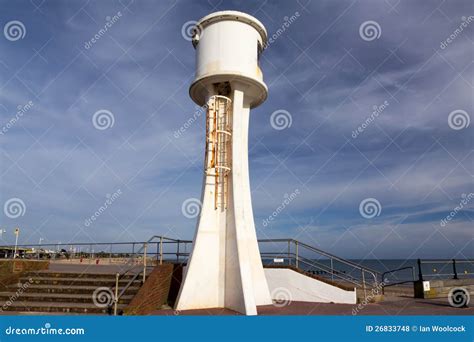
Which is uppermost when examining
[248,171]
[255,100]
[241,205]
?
[255,100]

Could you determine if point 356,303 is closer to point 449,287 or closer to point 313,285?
point 313,285

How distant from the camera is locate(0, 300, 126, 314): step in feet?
31.6

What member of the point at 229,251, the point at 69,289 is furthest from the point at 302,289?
the point at 69,289

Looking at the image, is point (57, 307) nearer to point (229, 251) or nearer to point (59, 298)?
point (59, 298)

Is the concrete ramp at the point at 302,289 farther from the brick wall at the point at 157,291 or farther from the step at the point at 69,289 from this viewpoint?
the step at the point at 69,289

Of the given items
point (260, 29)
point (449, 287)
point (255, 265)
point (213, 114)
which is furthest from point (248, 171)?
point (449, 287)

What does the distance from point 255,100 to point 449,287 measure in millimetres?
10709

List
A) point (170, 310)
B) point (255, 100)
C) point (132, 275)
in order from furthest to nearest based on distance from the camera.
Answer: point (255, 100) < point (132, 275) < point (170, 310)

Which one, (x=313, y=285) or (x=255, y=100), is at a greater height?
(x=255, y=100)

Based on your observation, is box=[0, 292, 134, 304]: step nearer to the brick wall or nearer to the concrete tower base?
the brick wall

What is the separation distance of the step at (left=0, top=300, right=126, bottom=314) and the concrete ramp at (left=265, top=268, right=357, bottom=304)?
5.66 meters

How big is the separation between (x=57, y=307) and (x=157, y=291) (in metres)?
2.82

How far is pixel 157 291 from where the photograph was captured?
10883 mm

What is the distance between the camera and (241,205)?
Result: 11.2 metres
